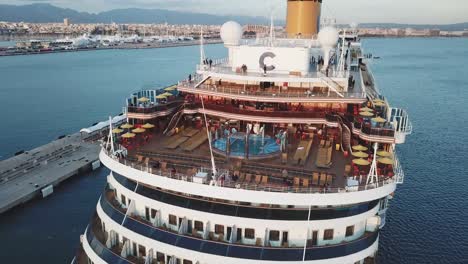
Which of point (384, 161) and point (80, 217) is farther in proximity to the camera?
point (80, 217)

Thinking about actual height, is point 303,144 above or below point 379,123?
below

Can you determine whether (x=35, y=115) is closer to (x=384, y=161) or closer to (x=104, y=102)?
(x=104, y=102)

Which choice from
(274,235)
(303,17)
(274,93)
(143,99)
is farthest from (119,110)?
(274,235)

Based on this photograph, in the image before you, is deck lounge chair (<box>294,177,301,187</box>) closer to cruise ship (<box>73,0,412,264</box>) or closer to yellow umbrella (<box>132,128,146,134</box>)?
cruise ship (<box>73,0,412,264</box>)

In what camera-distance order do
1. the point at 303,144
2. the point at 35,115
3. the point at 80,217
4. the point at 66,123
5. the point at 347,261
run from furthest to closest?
the point at 35,115, the point at 66,123, the point at 80,217, the point at 303,144, the point at 347,261

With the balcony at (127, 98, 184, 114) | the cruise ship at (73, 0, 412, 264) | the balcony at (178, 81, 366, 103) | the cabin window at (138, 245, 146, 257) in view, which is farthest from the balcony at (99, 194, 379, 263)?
the balcony at (127, 98, 184, 114)

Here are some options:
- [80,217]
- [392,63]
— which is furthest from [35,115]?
[392,63]

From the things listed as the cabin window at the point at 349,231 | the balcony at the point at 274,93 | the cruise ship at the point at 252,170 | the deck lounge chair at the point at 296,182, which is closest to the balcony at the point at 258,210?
the cruise ship at the point at 252,170
